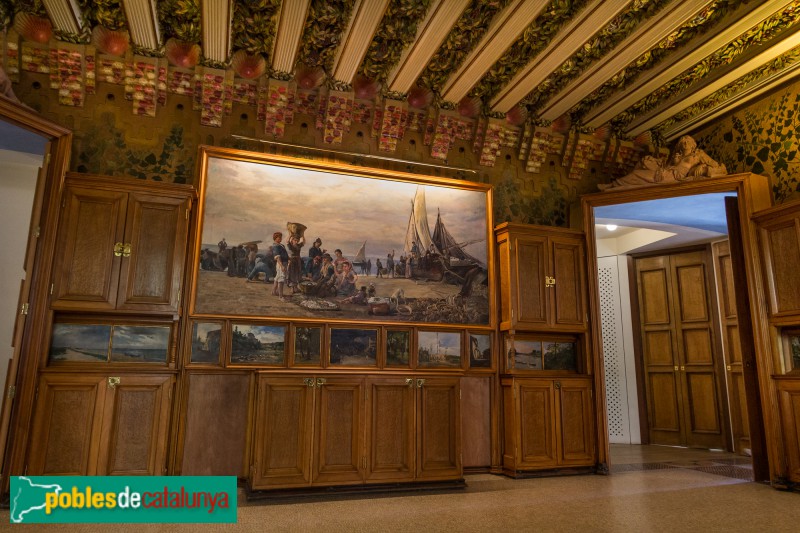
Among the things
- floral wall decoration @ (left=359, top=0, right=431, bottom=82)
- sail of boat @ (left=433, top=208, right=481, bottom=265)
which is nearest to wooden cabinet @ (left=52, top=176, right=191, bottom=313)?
floral wall decoration @ (left=359, top=0, right=431, bottom=82)

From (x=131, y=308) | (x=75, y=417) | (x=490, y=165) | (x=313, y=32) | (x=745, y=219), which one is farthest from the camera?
(x=490, y=165)

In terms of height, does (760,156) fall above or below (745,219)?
above

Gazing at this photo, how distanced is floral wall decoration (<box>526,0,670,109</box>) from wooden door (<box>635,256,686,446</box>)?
14.4ft

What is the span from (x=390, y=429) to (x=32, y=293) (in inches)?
134

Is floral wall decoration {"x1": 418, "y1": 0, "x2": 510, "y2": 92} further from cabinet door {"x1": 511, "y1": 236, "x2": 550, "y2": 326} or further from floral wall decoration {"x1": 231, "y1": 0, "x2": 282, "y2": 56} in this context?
cabinet door {"x1": 511, "y1": 236, "x2": 550, "y2": 326}

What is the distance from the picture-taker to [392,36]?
548 cm

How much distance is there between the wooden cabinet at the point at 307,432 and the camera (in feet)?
15.3

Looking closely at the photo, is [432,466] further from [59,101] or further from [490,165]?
[59,101]

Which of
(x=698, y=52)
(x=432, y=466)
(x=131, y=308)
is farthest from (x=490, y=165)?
(x=131, y=308)

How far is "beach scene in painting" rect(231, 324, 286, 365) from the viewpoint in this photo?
5449 mm

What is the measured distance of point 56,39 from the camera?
5254 millimetres

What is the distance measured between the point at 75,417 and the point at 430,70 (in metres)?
4.89

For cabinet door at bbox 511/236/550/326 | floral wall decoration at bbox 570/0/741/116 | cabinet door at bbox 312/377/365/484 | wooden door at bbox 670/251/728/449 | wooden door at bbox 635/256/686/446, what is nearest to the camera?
cabinet door at bbox 312/377/365/484

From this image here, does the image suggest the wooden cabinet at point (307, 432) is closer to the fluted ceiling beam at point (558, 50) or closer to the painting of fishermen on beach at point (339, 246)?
the painting of fishermen on beach at point (339, 246)
